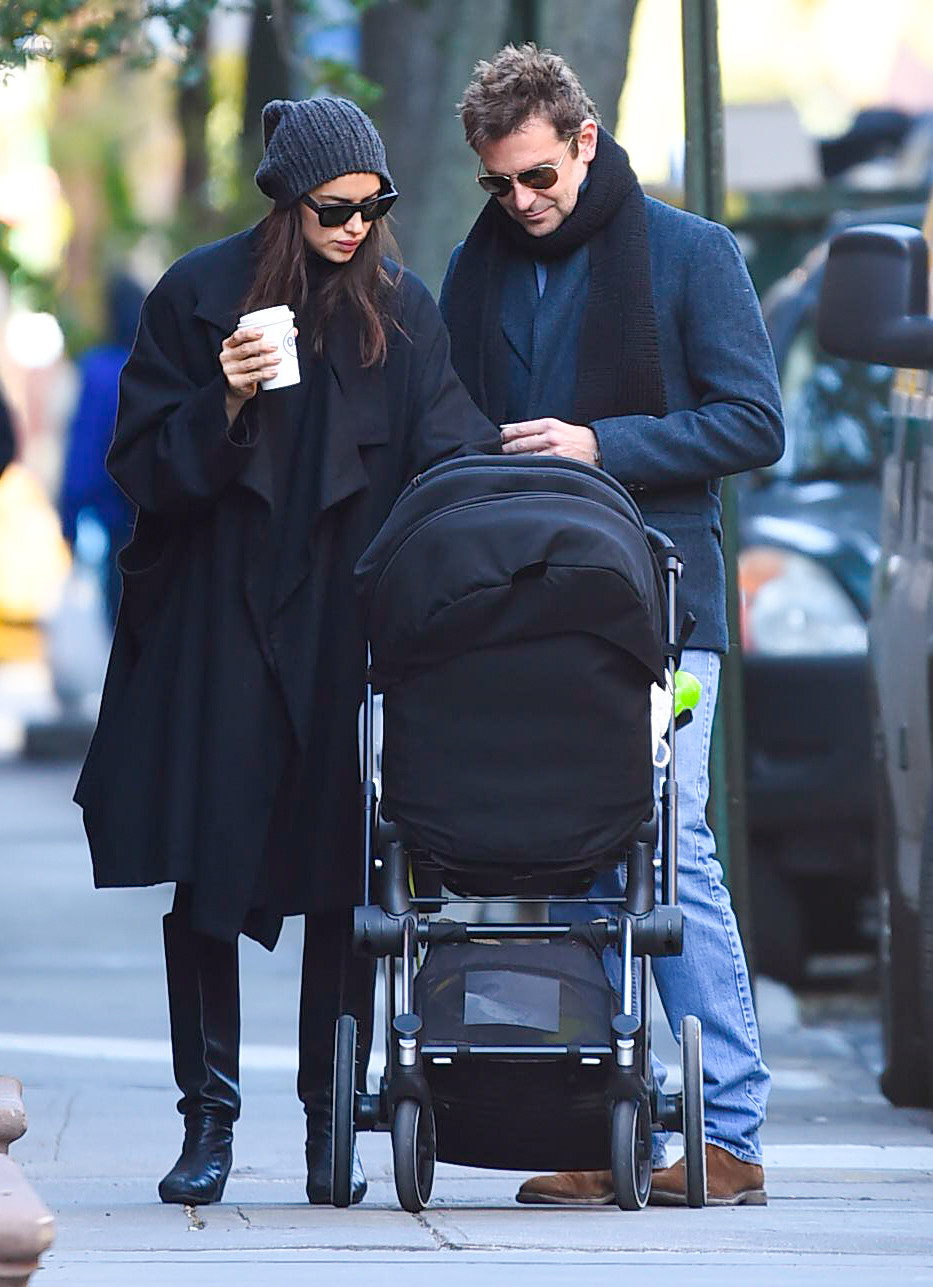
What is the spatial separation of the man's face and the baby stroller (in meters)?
0.59

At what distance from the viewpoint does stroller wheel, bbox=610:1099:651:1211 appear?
5.05 meters

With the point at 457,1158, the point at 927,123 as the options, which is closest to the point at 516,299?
the point at 457,1158

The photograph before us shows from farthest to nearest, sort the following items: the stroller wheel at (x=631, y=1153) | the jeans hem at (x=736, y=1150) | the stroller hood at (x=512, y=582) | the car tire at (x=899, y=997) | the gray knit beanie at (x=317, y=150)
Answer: the car tire at (x=899, y=997)
the jeans hem at (x=736, y=1150)
the gray knit beanie at (x=317, y=150)
the stroller wheel at (x=631, y=1153)
the stroller hood at (x=512, y=582)

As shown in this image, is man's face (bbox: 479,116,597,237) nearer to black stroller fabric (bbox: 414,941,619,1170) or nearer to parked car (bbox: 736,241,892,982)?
black stroller fabric (bbox: 414,941,619,1170)

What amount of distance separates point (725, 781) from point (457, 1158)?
2.62m

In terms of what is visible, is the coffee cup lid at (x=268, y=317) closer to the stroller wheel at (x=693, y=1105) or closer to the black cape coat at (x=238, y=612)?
the black cape coat at (x=238, y=612)

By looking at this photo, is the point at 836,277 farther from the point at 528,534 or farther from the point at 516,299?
the point at 528,534

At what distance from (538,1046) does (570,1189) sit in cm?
57

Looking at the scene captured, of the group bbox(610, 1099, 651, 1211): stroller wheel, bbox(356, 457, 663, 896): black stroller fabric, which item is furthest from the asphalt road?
bbox(356, 457, 663, 896): black stroller fabric

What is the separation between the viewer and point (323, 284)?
216 inches

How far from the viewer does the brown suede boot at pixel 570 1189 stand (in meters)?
5.52

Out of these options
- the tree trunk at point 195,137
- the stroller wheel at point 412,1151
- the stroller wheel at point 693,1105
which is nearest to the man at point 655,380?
the stroller wheel at point 693,1105

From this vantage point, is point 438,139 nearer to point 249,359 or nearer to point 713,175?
point 713,175

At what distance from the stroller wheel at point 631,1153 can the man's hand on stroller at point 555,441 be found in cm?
114
